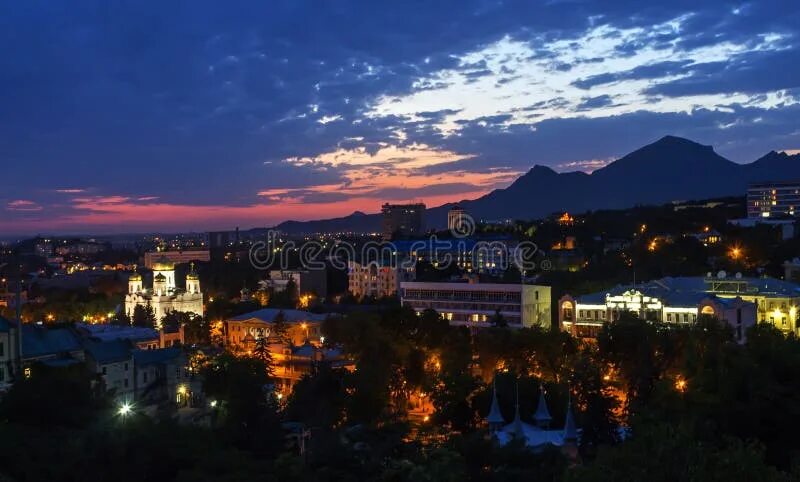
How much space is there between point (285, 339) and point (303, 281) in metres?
24.5

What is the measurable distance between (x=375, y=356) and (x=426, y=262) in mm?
37279

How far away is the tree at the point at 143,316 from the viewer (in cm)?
4116

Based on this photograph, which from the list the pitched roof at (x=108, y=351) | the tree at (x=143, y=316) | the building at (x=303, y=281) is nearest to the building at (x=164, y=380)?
the pitched roof at (x=108, y=351)

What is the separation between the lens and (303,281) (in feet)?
195

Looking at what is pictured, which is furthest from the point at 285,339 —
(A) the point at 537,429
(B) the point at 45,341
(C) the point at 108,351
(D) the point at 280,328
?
(A) the point at 537,429

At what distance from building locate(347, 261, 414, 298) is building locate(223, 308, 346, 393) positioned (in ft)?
47.7

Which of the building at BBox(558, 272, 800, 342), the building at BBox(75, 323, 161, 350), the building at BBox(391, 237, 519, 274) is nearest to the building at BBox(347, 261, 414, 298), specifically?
the building at BBox(391, 237, 519, 274)

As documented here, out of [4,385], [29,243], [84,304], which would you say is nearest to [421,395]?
[4,385]

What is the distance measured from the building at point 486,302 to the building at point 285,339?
580cm

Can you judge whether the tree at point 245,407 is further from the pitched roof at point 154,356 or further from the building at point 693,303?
the building at point 693,303

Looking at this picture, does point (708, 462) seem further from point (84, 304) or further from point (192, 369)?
point (84, 304)

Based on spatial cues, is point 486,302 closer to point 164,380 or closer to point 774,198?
point 164,380

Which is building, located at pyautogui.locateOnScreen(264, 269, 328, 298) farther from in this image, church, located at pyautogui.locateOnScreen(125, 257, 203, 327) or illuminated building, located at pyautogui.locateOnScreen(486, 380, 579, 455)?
illuminated building, located at pyautogui.locateOnScreen(486, 380, 579, 455)

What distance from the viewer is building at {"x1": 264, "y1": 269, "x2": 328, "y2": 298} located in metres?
58.6
